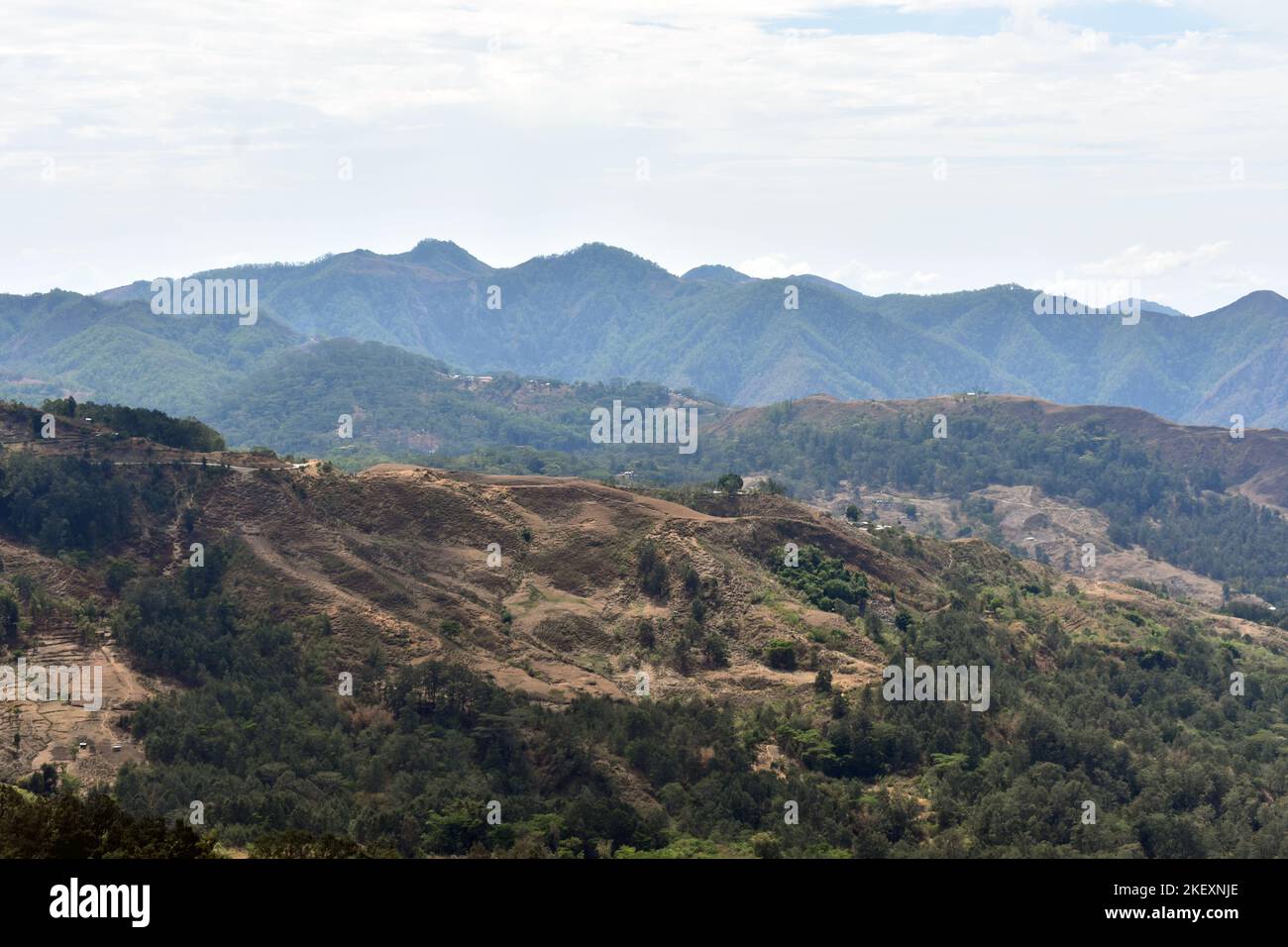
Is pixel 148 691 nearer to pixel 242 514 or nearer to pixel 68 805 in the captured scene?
pixel 242 514

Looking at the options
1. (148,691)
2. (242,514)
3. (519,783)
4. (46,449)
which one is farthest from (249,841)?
(46,449)

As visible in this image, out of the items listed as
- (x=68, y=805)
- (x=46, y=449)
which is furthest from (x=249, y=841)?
(x=46, y=449)

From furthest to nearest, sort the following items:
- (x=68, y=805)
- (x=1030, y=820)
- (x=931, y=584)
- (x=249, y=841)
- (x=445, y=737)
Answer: (x=931, y=584)
(x=445, y=737)
(x=1030, y=820)
(x=249, y=841)
(x=68, y=805)

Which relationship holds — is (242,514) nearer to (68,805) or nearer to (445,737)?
(445,737)

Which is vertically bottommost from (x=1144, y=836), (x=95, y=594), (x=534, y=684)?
(x=1144, y=836)

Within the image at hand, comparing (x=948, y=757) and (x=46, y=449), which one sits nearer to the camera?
(x=948, y=757)
